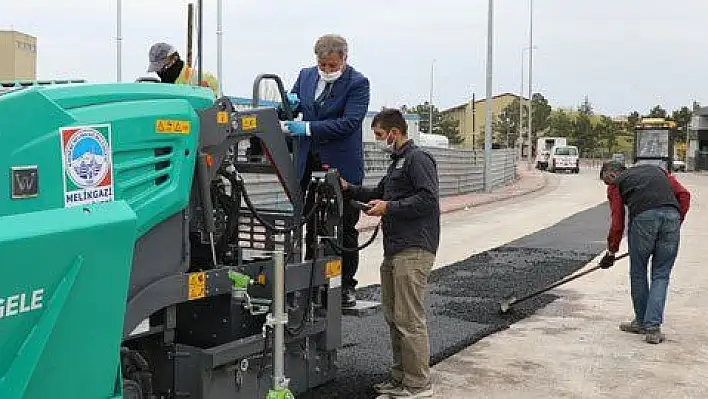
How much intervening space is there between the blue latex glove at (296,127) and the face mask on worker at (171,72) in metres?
0.70

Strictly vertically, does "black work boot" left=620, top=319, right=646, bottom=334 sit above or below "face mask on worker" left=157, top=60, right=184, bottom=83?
below

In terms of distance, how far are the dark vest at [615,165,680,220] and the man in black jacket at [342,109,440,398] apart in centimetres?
288

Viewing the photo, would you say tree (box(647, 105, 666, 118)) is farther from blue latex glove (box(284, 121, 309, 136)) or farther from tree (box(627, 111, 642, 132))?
blue latex glove (box(284, 121, 309, 136))

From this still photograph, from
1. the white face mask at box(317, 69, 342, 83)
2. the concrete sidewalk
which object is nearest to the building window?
the concrete sidewalk

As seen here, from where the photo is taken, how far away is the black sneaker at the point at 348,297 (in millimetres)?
5945

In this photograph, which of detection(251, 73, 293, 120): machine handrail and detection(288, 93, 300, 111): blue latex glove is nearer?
detection(251, 73, 293, 120): machine handrail

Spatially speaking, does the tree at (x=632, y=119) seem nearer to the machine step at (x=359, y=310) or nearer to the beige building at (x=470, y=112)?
the beige building at (x=470, y=112)

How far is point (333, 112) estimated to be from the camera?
18.3ft

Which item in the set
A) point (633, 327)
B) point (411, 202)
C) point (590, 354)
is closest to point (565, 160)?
point (633, 327)

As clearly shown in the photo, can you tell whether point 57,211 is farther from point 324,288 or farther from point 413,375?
point 413,375

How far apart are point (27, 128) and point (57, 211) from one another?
301 mm

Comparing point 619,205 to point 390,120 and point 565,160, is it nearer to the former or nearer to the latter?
point 390,120

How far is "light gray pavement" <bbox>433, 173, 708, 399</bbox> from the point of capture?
582cm

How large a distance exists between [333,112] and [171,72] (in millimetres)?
1180
